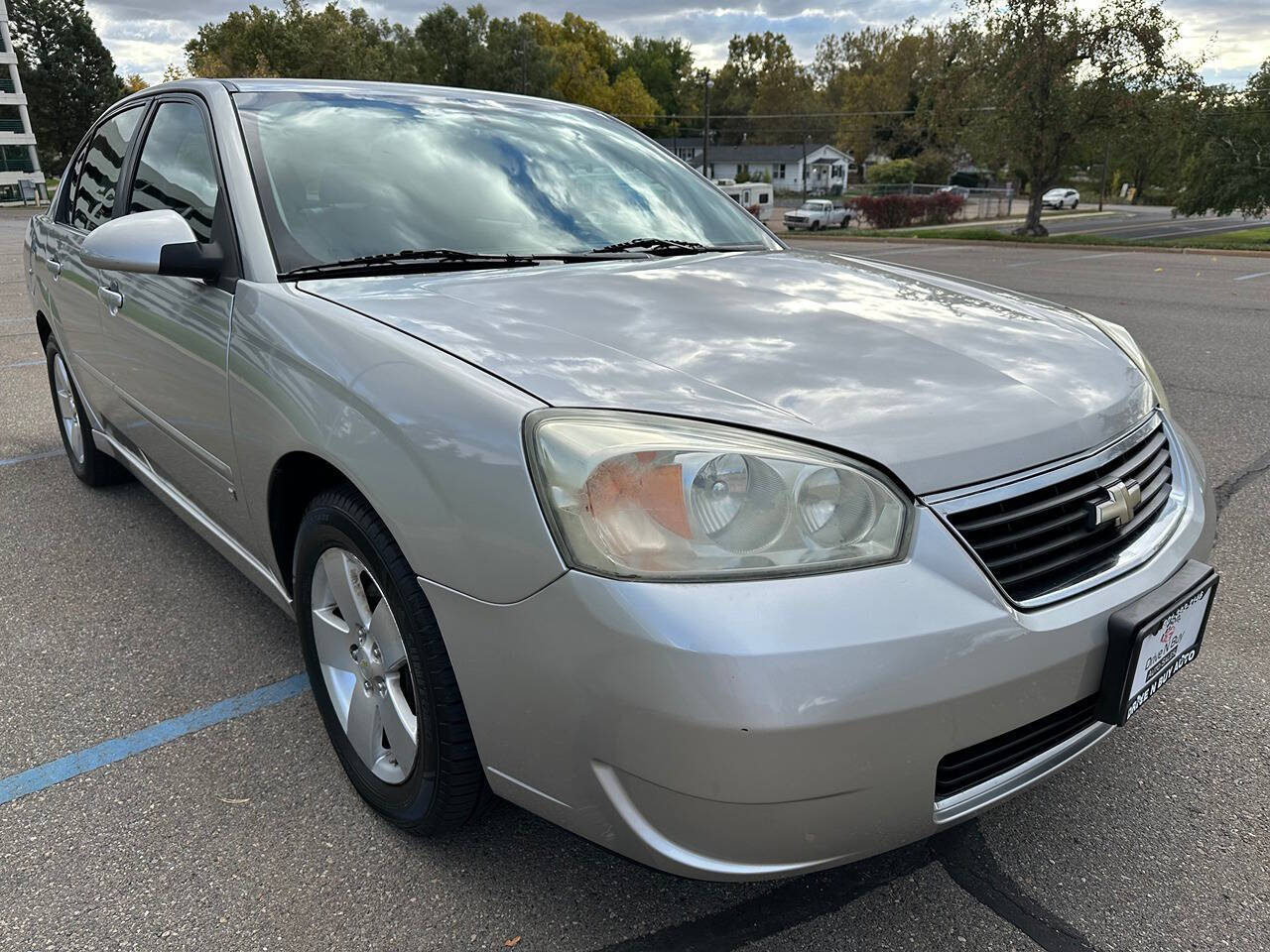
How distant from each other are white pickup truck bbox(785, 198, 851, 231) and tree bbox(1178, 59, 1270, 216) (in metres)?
12.9

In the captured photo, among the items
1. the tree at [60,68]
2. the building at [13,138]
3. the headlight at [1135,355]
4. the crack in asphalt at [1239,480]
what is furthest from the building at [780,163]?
the headlight at [1135,355]

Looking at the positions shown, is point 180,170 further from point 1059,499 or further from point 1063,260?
point 1063,260

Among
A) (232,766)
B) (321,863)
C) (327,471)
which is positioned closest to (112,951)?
(321,863)

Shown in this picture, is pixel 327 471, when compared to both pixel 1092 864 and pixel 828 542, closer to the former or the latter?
pixel 828 542

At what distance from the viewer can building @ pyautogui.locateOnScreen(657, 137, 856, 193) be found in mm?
87688

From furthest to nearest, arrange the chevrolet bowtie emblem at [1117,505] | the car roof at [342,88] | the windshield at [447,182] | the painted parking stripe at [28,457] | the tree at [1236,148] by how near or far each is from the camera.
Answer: the tree at [1236,148], the painted parking stripe at [28,457], the car roof at [342,88], the windshield at [447,182], the chevrolet bowtie emblem at [1117,505]

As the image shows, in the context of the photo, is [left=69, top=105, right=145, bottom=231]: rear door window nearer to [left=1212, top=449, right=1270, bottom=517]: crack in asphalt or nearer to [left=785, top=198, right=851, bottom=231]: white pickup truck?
[left=1212, top=449, right=1270, bottom=517]: crack in asphalt

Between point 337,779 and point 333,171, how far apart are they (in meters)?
1.55

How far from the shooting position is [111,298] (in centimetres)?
304

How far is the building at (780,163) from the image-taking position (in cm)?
8769

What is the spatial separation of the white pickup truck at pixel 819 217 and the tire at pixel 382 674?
37.4 m

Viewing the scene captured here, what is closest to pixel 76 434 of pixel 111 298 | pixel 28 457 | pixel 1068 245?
pixel 28 457

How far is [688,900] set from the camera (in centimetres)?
184

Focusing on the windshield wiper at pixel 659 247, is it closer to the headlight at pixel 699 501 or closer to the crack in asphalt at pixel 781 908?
the headlight at pixel 699 501
